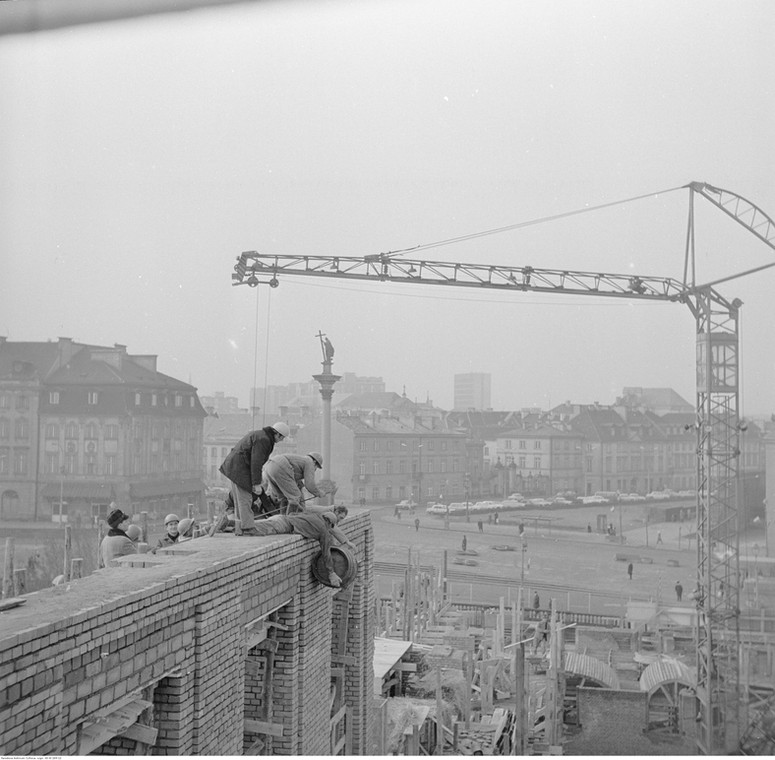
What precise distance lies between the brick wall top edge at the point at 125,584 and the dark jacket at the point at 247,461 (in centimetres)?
28

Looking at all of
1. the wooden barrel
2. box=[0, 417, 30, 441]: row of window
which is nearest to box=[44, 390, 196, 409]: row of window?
box=[0, 417, 30, 441]: row of window

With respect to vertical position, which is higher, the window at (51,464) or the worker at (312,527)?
the worker at (312,527)

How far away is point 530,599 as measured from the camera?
16.7m

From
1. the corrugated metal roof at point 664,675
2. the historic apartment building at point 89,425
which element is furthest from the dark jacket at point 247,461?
the historic apartment building at point 89,425

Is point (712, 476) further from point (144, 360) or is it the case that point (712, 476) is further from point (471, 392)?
point (144, 360)

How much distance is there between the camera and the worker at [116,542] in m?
4.09

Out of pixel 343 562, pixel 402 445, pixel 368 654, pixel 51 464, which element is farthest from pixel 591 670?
pixel 51 464

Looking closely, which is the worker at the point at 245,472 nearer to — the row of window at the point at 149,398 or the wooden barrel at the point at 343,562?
the wooden barrel at the point at 343,562

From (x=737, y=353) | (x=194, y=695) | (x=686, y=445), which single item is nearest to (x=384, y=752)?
(x=194, y=695)

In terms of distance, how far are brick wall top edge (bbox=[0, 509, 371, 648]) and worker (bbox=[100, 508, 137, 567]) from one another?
0.49 metres

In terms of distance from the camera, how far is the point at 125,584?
8.75 feet

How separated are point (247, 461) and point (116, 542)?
2.59 ft

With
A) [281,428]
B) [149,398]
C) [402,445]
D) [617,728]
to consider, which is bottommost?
[617,728]

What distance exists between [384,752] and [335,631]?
1.50 m
